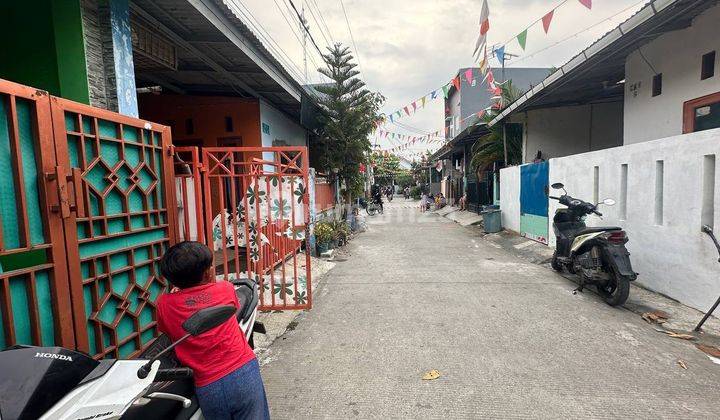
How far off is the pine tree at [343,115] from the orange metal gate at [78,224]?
27.0ft

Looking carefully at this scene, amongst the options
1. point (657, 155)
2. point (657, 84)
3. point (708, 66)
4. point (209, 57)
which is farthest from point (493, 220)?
point (209, 57)

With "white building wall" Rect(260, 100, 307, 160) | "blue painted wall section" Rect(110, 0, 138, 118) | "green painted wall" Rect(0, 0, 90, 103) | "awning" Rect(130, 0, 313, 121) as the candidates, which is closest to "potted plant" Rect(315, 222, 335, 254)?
"white building wall" Rect(260, 100, 307, 160)

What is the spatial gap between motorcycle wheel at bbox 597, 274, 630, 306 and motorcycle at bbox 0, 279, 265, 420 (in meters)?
4.49

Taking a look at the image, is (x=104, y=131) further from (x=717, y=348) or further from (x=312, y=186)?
(x=312, y=186)

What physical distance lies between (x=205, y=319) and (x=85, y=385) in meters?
0.43

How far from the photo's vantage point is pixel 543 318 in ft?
13.4

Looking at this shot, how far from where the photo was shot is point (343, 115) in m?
10.9

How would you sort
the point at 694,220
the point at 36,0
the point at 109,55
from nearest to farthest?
the point at 36,0
the point at 109,55
the point at 694,220

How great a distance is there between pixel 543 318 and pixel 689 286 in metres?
1.71

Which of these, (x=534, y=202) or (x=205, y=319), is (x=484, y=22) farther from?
(x=205, y=319)

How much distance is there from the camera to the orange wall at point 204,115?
719 centimetres

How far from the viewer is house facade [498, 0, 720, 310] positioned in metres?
3.97

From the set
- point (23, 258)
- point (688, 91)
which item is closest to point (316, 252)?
point (23, 258)

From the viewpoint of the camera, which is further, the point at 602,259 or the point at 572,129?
the point at 572,129
